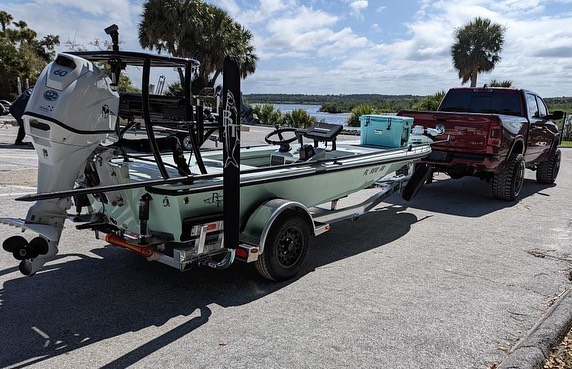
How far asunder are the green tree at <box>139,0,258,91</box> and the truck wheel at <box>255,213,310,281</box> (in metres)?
23.4

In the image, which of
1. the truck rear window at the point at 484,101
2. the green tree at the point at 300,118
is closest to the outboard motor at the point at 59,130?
the truck rear window at the point at 484,101

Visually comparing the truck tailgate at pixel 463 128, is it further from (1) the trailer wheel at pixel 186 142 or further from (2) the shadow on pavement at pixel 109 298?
(1) the trailer wheel at pixel 186 142

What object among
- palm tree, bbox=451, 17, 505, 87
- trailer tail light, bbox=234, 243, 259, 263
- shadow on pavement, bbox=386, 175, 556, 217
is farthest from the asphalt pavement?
palm tree, bbox=451, 17, 505, 87

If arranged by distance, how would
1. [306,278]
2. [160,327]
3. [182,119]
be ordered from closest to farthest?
1. [160,327]
2. [182,119]
3. [306,278]

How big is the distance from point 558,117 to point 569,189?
170 cm

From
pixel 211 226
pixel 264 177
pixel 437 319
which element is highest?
pixel 264 177

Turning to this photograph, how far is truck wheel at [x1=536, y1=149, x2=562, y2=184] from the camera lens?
1069 centimetres

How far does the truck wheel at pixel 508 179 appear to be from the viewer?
842 centimetres

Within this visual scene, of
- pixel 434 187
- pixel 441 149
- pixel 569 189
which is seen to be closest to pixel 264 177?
pixel 441 149

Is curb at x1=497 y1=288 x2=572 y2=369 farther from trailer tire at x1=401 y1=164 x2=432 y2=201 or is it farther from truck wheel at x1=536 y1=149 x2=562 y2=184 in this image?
truck wheel at x1=536 y1=149 x2=562 y2=184

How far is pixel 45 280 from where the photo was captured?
438cm

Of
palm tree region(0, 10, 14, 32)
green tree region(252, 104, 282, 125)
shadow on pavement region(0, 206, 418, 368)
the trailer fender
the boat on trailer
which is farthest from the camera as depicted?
palm tree region(0, 10, 14, 32)

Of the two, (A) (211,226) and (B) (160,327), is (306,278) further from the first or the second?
(B) (160,327)

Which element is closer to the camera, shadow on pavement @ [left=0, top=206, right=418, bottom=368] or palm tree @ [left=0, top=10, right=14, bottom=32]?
shadow on pavement @ [left=0, top=206, right=418, bottom=368]
